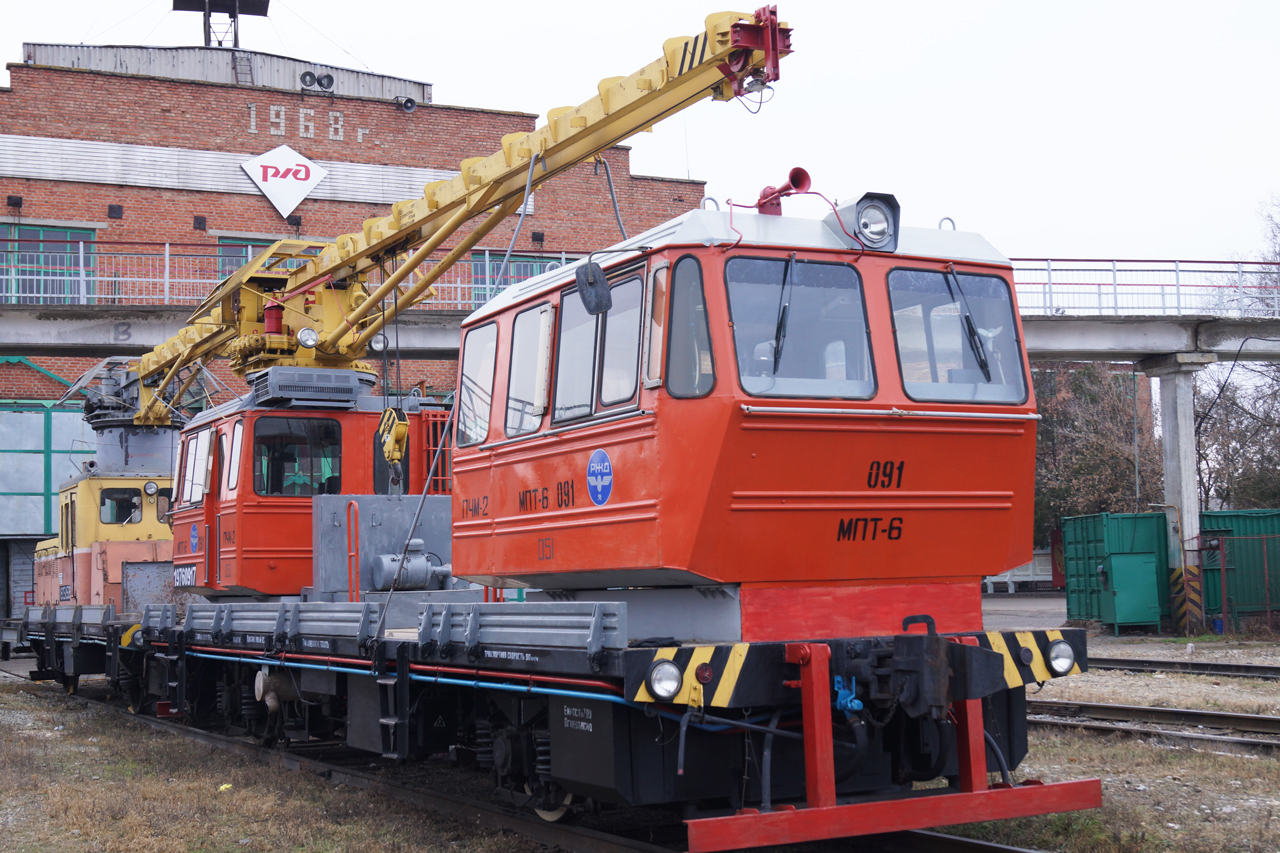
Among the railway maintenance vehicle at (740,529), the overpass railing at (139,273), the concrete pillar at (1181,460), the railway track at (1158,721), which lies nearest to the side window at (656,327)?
the railway maintenance vehicle at (740,529)

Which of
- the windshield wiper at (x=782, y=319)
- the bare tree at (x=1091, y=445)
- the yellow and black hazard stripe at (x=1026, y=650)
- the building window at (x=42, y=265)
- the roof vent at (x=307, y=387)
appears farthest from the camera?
the bare tree at (x=1091, y=445)

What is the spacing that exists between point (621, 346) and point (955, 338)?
1827 mm

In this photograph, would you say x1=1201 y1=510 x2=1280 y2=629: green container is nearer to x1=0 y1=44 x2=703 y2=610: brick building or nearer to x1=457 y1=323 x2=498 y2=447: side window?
x1=0 y1=44 x2=703 y2=610: brick building

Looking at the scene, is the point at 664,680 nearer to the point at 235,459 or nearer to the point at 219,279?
the point at 235,459

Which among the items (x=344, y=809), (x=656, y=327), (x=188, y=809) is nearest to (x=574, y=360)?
(x=656, y=327)

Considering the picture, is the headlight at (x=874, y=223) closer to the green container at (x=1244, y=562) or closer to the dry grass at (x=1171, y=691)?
the dry grass at (x=1171, y=691)

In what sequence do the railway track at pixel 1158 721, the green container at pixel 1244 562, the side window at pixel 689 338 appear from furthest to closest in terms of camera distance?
1. the green container at pixel 1244 562
2. the railway track at pixel 1158 721
3. the side window at pixel 689 338

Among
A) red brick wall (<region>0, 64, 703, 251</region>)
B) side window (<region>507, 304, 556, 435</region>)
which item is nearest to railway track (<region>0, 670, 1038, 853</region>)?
side window (<region>507, 304, 556, 435</region>)

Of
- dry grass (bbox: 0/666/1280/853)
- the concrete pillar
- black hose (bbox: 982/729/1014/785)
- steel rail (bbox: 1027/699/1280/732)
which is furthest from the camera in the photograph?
the concrete pillar

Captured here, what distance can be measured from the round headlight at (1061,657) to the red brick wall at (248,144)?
27.3 m

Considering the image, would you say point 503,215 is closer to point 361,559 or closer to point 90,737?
point 361,559

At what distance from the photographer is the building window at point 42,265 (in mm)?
27047

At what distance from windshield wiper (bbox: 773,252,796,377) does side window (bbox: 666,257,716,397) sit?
0.36 m

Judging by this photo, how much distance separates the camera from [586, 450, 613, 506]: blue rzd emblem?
645 centimetres
